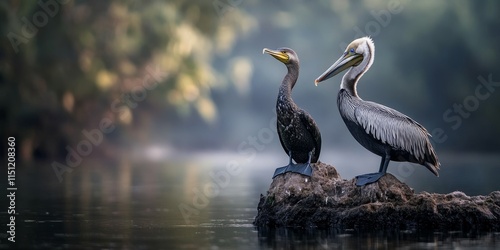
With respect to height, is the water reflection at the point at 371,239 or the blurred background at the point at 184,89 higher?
the blurred background at the point at 184,89

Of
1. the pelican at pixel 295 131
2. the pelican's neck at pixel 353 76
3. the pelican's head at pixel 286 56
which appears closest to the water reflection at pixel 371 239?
the pelican at pixel 295 131

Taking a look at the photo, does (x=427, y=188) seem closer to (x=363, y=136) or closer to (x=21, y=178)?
(x=363, y=136)

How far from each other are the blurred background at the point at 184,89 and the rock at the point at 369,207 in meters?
1.74

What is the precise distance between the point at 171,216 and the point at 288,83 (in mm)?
2499

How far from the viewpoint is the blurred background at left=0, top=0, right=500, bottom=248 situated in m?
21.9

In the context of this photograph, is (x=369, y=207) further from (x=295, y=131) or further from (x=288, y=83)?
(x=288, y=83)

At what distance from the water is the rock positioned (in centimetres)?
30

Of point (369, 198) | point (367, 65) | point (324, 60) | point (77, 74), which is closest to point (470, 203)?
point (369, 198)

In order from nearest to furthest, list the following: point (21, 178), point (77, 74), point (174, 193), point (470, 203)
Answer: point (470, 203) < point (174, 193) < point (21, 178) < point (77, 74)

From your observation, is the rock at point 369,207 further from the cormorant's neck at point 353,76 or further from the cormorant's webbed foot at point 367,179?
the cormorant's neck at point 353,76

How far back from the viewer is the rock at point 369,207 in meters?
11.4

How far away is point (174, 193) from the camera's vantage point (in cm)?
1833

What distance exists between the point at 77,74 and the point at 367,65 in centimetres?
1801

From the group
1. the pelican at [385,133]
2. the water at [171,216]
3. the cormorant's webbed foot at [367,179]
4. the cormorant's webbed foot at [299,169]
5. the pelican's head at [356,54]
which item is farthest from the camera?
the pelican's head at [356,54]
